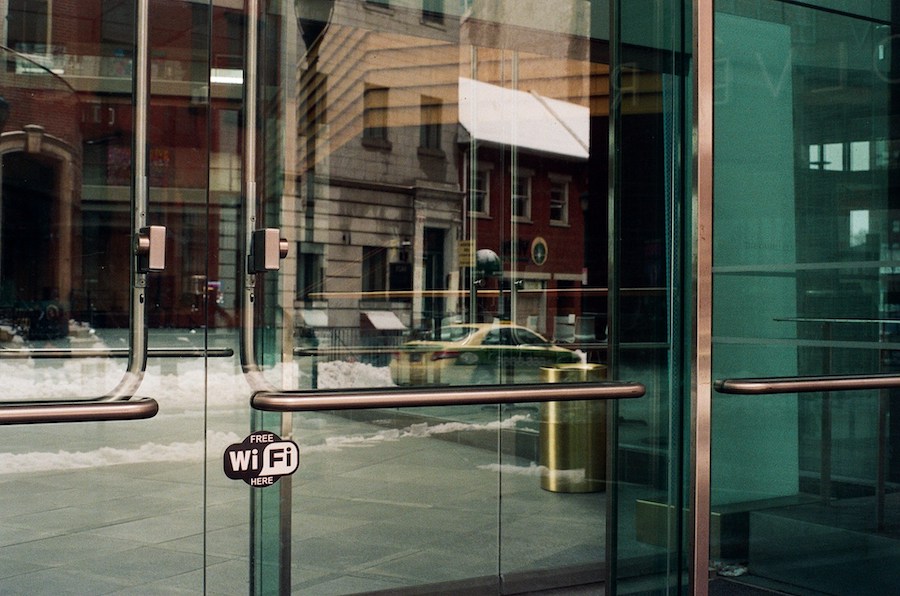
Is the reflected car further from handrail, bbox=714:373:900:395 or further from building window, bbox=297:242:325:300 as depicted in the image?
handrail, bbox=714:373:900:395

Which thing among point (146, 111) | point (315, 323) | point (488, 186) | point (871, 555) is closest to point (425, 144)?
point (488, 186)

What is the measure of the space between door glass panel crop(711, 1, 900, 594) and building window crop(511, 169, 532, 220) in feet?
2.14

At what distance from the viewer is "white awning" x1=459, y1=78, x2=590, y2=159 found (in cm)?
366

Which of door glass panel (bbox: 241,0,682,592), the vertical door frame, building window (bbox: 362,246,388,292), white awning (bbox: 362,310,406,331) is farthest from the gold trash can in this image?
building window (bbox: 362,246,388,292)

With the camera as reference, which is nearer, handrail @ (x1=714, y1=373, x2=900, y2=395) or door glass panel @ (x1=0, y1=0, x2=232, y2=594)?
door glass panel @ (x1=0, y1=0, x2=232, y2=594)

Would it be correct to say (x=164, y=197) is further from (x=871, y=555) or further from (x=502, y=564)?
(x=871, y=555)

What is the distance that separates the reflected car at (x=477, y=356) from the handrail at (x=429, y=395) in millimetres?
373

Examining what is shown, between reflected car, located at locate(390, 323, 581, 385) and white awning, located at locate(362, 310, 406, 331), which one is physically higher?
white awning, located at locate(362, 310, 406, 331)

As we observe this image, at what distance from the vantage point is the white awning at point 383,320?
3234 mm

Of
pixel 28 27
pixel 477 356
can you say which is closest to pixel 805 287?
pixel 477 356

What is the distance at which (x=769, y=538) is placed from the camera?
3.78 meters

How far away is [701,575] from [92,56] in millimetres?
2384

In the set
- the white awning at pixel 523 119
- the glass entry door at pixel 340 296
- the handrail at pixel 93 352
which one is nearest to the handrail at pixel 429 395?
the glass entry door at pixel 340 296

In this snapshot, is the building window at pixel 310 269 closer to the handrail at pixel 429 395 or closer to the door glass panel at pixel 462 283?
the door glass panel at pixel 462 283
